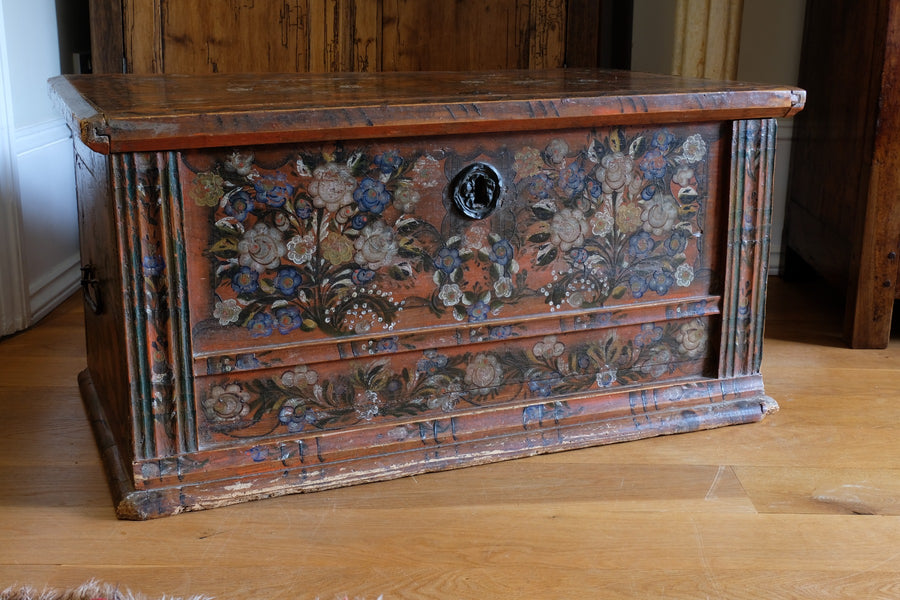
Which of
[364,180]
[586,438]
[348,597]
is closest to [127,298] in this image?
[364,180]

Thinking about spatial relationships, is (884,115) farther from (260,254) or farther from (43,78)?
(43,78)

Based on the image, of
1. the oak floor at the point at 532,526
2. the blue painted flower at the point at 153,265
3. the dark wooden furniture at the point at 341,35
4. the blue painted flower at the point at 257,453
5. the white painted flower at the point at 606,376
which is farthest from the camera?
the dark wooden furniture at the point at 341,35

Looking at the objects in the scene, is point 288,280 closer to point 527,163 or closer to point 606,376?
point 527,163

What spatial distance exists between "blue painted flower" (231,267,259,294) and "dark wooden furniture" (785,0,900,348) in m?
1.29

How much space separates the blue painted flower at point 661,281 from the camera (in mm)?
1580

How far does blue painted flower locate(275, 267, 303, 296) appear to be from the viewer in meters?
1.36

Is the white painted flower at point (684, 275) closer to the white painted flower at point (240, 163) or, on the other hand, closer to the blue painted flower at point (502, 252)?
the blue painted flower at point (502, 252)

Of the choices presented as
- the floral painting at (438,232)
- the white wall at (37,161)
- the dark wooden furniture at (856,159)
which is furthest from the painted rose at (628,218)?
the white wall at (37,161)

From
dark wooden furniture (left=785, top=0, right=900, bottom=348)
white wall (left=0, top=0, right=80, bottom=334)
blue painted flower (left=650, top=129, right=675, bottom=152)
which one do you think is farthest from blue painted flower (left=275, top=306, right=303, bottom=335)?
dark wooden furniture (left=785, top=0, right=900, bottom=348)

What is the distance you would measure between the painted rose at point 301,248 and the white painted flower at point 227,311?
0.32 feet

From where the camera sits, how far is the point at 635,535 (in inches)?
50.7

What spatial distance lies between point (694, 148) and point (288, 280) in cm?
68

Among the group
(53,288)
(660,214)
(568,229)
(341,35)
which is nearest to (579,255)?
(568,229)

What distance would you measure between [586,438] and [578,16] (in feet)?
4.55
